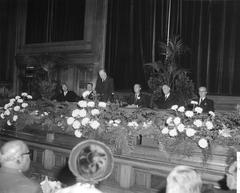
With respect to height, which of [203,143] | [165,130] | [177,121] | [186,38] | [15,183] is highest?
[186,38]

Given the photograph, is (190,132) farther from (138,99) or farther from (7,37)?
(7,37)

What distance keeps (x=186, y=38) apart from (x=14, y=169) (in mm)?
8784

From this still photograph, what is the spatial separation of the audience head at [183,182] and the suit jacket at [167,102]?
20.0 feet

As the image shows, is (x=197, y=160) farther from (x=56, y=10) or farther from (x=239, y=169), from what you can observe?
(x=56, y=10)

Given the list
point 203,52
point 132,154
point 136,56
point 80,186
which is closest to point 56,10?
point 136,56

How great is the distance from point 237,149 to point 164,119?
1.05 meters

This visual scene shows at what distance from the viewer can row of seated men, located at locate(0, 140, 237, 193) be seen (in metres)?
2.00

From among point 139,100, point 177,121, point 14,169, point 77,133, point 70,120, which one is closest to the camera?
point 14,169

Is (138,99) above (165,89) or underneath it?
underneath

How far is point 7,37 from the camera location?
15008 millimetres

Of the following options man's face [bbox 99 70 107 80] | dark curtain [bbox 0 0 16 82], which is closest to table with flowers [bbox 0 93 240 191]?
man's face [bbox 99 70 107 80]

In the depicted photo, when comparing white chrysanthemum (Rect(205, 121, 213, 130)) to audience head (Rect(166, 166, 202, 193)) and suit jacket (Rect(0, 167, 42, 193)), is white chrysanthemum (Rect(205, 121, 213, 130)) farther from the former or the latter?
suit jacket (Rect(0, 167, 42, 193))

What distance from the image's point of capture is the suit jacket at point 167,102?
8.17 m

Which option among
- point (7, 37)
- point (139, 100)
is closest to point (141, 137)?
point (139, 100)
